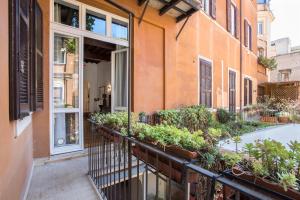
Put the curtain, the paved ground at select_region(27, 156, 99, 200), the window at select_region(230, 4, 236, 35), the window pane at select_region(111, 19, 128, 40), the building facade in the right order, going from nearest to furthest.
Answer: the paved ground at select_region(27, 156, 99, 200) → the window pane at select_region(111, 19, 128, 40) → the curtain → the window at select_region(230, 4, 236, 35) → the building facade

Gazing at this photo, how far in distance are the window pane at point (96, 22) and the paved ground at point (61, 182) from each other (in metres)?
2.69

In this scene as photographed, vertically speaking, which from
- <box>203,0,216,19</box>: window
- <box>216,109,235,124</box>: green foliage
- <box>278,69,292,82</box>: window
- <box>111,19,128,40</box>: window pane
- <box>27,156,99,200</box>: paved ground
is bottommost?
<box>27,156,99,200</box>: paved ground

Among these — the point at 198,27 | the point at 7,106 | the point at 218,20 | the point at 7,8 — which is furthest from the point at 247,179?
the point at 218,20

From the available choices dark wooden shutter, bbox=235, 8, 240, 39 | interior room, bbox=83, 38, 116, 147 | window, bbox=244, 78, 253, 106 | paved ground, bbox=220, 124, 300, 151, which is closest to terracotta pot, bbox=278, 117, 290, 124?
window, bbox=244, 78, 253, 106

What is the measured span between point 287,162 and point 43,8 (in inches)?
159

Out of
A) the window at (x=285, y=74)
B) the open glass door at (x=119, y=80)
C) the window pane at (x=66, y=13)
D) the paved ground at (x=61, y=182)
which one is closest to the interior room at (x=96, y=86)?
the open glass door at (x=119, y=80)

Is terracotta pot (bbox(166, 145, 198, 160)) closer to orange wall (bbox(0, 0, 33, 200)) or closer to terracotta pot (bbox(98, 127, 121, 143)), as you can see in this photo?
terracotta pot (bbox(98, 127, 121, 143))

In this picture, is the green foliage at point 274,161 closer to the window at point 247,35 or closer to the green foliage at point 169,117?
the green foliage at point 169,117

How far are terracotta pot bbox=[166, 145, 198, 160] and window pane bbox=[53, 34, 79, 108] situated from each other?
297 centimetres

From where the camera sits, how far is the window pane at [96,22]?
176 inches

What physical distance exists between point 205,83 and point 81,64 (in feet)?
17.3

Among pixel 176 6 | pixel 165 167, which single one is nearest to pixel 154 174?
pixel 165 167

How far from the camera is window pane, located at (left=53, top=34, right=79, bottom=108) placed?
403 cm

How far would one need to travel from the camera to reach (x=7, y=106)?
166 cm
